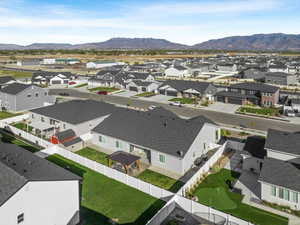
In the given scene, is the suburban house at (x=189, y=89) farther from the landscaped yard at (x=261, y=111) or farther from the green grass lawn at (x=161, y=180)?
the green grass lawn at (x=161, y=180)

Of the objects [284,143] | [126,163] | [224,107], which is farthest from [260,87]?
[126,163]

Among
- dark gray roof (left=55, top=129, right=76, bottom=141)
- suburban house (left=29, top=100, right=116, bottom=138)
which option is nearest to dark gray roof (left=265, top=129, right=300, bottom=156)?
suburban house (left=29, top=100, right=116, bottom=138)

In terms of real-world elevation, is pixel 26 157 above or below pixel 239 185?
above

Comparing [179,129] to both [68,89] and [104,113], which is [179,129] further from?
[68,89]

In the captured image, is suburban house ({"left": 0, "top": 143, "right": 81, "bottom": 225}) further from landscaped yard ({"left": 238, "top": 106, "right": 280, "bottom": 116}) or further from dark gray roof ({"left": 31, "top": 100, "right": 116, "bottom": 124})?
landscaped yard ({"left": 238, "top": 106, "right": 280, "bottom": 116})

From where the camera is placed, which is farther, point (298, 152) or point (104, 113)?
point (104, 113)

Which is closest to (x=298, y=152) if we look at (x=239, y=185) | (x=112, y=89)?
(x=239, y=185)
